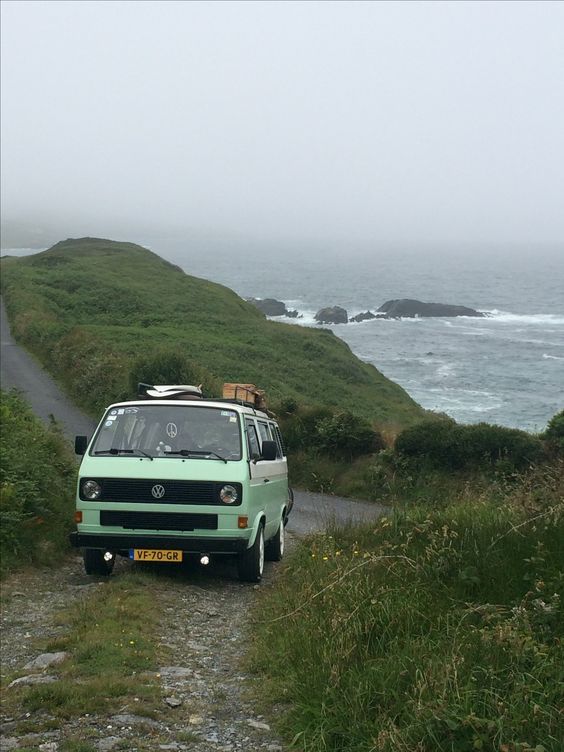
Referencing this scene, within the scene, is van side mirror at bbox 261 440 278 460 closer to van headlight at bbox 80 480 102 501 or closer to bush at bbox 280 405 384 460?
van headlight at bbox 80 480 102 501

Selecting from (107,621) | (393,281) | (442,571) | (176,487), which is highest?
(442,571)

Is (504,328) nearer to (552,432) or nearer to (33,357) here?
(33,357)

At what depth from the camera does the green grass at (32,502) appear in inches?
443

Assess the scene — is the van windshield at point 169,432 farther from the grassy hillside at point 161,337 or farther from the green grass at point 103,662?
the grassy hillside at point 161,337

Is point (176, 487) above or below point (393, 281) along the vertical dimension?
above

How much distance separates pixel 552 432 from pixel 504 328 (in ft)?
272

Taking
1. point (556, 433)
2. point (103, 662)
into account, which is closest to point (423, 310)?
point (556, 433)

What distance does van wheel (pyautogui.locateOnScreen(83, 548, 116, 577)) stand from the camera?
33.6ft

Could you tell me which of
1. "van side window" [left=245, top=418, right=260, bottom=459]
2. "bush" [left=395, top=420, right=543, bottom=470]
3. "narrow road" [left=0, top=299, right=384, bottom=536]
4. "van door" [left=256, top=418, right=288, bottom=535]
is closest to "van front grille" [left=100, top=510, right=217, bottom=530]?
"van side window" [left=245, top=418, right=260, bottom=459]

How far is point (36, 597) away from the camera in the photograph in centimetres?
970

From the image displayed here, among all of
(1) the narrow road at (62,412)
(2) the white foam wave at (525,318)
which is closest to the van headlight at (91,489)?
(1) the narrow road at (62,412)

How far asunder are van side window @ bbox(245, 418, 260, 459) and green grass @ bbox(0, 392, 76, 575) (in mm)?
3061

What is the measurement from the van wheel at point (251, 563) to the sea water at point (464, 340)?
13.3 m

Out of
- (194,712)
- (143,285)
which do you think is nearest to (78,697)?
(194,712)
